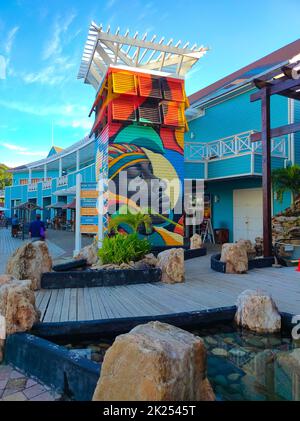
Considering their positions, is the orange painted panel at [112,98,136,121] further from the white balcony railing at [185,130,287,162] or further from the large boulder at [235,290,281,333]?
the large boulder at [235,290,281,333]

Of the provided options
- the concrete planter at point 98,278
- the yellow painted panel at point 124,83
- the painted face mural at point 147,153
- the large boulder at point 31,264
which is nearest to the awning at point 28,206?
the painted face mural at point 147,153

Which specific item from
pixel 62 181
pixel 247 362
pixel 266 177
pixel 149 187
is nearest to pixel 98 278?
pixel 247 362

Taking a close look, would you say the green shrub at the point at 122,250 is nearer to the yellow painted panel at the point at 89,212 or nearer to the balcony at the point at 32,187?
the yellow painted panel at the point at 89,212

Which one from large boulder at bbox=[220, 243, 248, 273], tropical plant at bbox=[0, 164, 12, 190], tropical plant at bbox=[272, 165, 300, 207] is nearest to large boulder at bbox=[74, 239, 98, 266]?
large boulder at bbox=[220, 243, 248, 273]

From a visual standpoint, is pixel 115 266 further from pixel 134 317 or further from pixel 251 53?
pixel 251 53

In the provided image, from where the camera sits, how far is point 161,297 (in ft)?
17.1

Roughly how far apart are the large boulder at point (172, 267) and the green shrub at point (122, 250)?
1.00m

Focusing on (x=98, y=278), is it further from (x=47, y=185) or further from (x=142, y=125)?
(x=47, y=185)

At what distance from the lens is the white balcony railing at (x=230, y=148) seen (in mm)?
11809

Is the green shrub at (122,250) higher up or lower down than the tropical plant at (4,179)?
lower down

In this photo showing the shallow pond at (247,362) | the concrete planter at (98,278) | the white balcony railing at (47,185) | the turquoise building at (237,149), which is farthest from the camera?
the white balcony railing at (47,185)

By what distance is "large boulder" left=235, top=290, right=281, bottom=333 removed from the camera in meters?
4.04

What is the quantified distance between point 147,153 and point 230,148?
10.9ft

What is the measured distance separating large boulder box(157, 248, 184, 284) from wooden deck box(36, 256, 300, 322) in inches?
7.7
